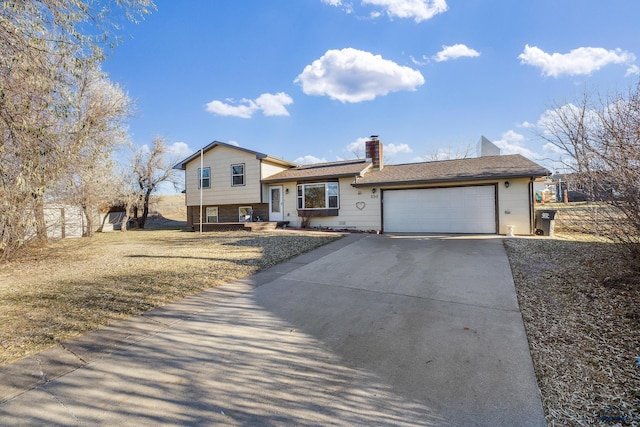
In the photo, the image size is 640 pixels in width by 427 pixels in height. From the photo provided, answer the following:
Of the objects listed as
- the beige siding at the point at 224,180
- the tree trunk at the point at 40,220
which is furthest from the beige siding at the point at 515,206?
the tree trunk at the point at 40,220

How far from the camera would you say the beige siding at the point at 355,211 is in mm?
14383

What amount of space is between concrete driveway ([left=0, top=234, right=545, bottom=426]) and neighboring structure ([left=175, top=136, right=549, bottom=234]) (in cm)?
812

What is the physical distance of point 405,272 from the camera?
6.47 meters

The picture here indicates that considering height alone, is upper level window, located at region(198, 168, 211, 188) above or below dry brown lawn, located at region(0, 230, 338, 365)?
above

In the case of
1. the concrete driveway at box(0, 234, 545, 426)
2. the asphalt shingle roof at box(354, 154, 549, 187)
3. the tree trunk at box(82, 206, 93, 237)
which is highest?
the asphalt shingle roof at box(354, 154, 549, 187)

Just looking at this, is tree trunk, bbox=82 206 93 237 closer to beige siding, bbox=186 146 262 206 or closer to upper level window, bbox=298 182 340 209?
beige siding, bbox=186 146 262 206

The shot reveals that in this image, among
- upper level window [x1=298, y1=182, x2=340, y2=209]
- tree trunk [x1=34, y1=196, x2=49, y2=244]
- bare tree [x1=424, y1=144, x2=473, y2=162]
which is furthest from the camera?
bare tree [x1=424, y1=144, x2=473, y2=162]

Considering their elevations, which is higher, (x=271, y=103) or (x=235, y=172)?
(x=271, y=103)

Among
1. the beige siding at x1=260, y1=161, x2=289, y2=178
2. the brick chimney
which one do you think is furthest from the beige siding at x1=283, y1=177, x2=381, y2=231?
the beige siding at x1=260, y1=161, x2=289, y2=178

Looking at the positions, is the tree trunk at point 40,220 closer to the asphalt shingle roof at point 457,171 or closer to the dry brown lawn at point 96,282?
the dry brown lawn at point 96,282

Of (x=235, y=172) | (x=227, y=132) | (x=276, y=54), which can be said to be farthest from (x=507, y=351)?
(x=227, y=132)

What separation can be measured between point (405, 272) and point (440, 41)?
10829mm

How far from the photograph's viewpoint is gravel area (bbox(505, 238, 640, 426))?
232 centimetres

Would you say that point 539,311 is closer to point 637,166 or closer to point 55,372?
point 637,166
